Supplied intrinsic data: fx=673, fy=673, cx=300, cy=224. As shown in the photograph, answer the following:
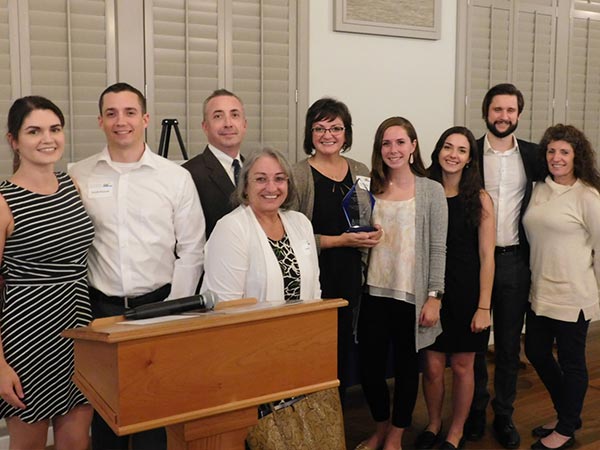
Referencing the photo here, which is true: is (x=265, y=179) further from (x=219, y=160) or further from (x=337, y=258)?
(x=337, y=258)

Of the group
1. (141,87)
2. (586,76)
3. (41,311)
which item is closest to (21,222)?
(41,311)

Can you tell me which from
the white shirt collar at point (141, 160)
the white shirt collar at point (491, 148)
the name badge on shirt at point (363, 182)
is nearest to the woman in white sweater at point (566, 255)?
the white shirt collar at point (491, 148)

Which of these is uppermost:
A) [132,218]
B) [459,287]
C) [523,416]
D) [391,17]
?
[391,17]

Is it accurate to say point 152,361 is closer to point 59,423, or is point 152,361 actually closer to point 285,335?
point 285,335

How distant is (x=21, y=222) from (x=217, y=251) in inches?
24.0

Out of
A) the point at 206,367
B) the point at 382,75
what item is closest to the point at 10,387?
the point at 206,367

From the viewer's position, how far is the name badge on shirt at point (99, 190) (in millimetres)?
2342

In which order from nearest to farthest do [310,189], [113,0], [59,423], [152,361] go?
1. [152,361]
2. [59,423]
3. [310,189]
4. [113,0]

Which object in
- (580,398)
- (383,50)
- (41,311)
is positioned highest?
(383,50)

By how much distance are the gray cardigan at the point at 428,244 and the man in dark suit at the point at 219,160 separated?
790mm

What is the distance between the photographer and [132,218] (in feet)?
7.74

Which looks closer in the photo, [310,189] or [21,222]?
[21,222]

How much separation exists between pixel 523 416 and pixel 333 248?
1620 mm

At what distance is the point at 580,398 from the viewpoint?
318cm
